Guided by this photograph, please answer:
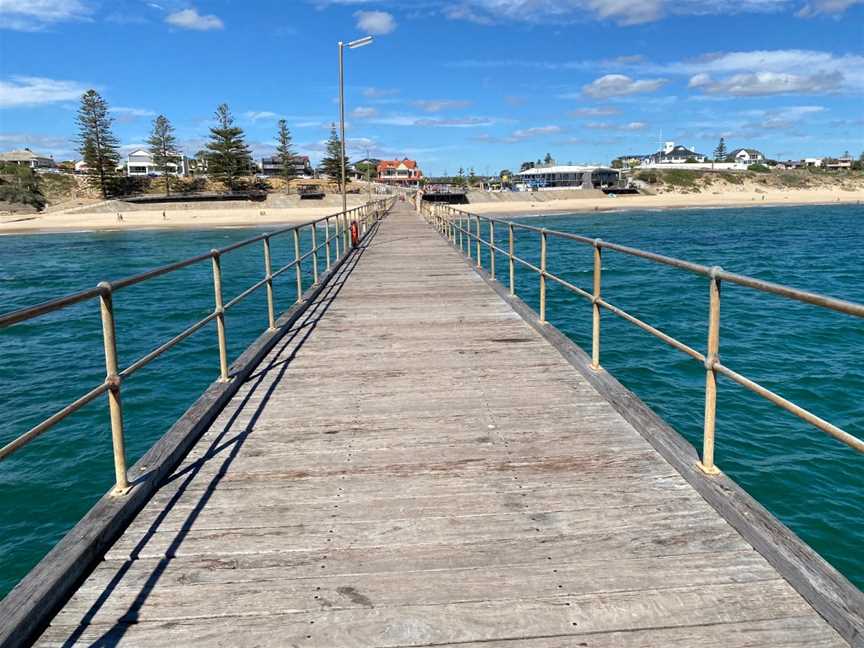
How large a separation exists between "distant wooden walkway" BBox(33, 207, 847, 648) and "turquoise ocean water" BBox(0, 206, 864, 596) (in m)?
3.20

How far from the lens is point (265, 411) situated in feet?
16.1

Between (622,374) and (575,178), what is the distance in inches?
4746

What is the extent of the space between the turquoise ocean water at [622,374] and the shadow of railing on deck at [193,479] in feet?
8.69

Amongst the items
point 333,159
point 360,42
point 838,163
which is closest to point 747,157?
point 838,163

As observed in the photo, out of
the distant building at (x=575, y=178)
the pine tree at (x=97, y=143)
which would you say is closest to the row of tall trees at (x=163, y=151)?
the pine tree at (x=97, y=143)

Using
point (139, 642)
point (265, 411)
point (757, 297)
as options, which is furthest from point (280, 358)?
point (757, 297)

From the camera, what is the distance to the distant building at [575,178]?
123562 mm

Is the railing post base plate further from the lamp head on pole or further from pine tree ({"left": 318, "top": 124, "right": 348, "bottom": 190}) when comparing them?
pine tree ({"left": 318, "top": 124, "right": 348, "bottom": 190})

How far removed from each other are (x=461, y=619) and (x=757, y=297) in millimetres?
19899

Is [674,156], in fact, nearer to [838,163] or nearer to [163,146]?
[838,163]

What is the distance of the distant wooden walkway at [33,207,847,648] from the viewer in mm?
2443

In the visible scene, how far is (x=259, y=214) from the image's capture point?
72.3 meters

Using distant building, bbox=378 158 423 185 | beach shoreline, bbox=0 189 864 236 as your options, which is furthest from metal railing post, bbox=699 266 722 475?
distant building, bbox=378 158 423 185

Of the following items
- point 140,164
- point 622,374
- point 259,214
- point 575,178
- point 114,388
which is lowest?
point 622,374
